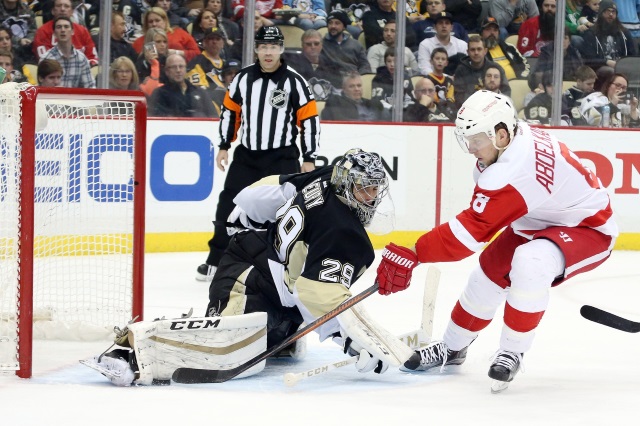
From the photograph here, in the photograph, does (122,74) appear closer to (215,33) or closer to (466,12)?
(215,33)

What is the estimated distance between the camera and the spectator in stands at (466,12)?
7.45m

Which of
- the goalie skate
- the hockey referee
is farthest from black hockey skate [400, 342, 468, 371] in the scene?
the hockey referee

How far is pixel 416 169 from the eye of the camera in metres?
6.96

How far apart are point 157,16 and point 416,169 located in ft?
5.77

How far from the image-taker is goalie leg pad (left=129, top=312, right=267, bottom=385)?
3.19 meters

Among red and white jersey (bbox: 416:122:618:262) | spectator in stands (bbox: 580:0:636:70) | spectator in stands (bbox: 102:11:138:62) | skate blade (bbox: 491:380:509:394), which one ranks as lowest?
skate blade (bbox: 491:380:509:394)

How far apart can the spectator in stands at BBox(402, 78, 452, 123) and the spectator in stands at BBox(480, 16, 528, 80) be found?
51 cm

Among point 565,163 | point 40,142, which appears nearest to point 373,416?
point 565,163

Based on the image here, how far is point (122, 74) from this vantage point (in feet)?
21.4

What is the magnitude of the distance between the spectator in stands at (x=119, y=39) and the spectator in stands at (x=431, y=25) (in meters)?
1.80

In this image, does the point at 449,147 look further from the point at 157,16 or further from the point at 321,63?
the point at 157,16

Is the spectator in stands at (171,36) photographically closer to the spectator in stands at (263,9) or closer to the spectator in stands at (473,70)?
the spectator in stands at (263,9)

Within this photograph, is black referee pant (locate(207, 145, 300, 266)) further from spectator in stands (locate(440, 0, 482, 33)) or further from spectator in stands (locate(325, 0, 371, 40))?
spectator in stands (locate(440, 0, 482, 33))

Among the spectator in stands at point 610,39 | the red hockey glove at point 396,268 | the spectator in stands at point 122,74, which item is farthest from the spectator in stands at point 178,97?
the red hockey glove at point 396,268
